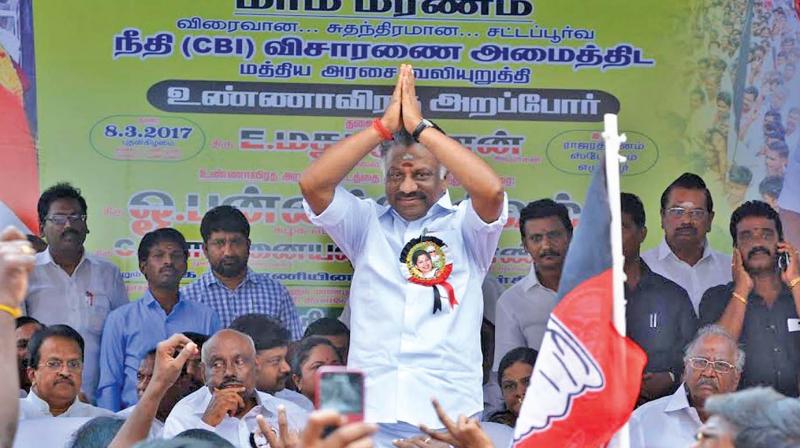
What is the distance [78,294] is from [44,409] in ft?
1.89

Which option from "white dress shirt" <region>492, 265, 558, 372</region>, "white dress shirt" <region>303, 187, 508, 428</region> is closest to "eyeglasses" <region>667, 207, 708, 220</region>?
"white dress shirt" <region>492, 265, 558, 372</region>

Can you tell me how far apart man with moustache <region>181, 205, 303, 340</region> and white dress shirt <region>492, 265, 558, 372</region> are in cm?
91

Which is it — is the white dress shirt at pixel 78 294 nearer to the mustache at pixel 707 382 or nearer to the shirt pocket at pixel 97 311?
the shirt pocket at pixel 97 311

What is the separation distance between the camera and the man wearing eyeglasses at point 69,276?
7246 mm

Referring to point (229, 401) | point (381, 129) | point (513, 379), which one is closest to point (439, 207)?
point (381, 129)

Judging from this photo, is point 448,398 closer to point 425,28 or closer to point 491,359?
point 491,359

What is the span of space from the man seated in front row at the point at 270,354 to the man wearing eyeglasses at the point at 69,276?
1.94 ft

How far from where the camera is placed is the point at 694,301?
7.39 metres

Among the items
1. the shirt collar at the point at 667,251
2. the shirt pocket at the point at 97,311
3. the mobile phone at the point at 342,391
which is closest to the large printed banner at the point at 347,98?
the shirt collar at the point at 667,251

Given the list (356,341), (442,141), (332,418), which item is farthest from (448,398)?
(332,418)

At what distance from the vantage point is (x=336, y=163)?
258 inches

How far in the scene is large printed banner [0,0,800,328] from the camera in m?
7.26

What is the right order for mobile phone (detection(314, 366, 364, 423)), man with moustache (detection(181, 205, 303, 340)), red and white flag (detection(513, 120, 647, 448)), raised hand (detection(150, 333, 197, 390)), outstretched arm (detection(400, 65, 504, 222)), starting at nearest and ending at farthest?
1. mobile phone (detection(314, 366, 364, 423))
2. red and white flag (detection(513, 120, 647, 448))
3. raised hand (detection(150, 333, 197, 390))
4. outstretched arm (detection(400, 65, 504, 222))
5. man with moustache (detection(181, 205, 303, 340))

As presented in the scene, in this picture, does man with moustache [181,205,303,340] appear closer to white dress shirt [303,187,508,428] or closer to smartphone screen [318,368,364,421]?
white dress shirt [303,187,508,428]
